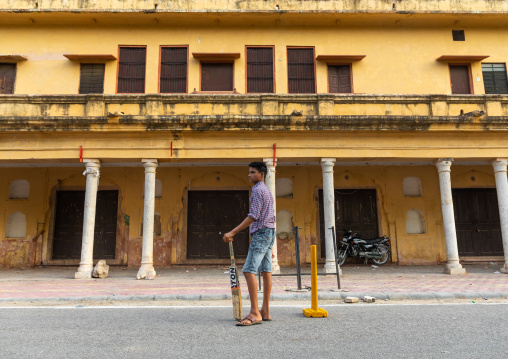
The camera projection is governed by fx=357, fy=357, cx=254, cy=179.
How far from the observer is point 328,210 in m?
10.8

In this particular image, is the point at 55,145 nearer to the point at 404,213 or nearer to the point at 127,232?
the point at 127,232

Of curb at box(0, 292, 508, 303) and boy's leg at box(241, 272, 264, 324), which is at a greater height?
boy's leg at box(241, 272, 264, 324)

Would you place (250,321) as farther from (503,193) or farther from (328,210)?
(503,193)

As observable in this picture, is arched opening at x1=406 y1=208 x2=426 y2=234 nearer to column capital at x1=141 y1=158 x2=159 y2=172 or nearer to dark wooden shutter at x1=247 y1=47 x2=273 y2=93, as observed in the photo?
dark wooden shutter at x1=247 y1=47 x2=273 y2=93

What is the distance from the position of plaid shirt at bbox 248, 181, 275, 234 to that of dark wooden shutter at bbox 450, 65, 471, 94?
456 inches

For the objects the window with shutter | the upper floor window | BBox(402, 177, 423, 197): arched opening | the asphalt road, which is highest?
the upper floor window

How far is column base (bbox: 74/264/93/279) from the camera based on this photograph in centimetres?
1019

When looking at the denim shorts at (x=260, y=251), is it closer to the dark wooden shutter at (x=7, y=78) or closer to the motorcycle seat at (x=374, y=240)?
the motorcycle seat at (x=374, y=240)

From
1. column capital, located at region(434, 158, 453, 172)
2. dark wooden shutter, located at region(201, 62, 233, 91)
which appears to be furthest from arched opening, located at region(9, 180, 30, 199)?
column capital, located at region(434, 158, 453, 172)

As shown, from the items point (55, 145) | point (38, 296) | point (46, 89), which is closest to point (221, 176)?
point (55, 145)

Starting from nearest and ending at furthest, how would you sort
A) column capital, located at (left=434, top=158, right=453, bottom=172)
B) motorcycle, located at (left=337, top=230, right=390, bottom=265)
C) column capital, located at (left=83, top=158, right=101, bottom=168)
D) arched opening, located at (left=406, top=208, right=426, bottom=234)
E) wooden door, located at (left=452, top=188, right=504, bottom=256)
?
1. column capital, located at (left=83, top=158, right=101, bottom=168)
2. column capital, located at (left=434, top=158, right=453, bottom=172)
3. motorcycle, located at (left=337, top=230, right=390, bottom=265)
4. wooden door, located at (left=452, top=188, right=504, bottom=256)
5. arched opening, located at (left=406, top=208, right=426, bottom=234)

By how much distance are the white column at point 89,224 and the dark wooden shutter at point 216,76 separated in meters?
4.69

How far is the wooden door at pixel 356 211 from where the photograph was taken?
551 inches

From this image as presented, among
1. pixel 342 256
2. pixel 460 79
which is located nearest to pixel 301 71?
pixel 460 79
